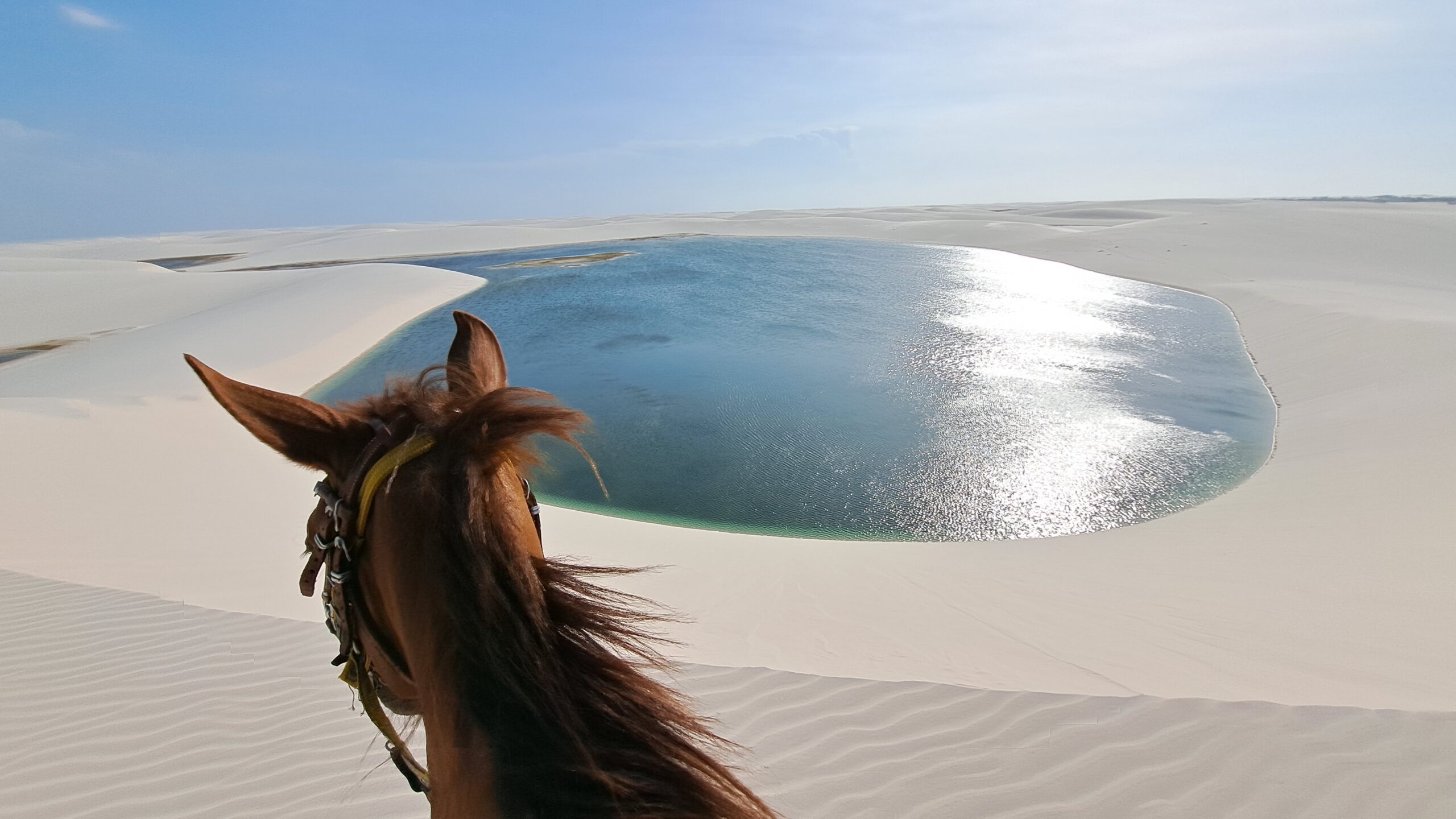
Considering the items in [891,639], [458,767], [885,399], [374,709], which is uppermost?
[458,767]

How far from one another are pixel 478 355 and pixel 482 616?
0.64m

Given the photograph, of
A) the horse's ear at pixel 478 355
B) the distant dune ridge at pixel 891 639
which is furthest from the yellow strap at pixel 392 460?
the distant dune ridge at pixel 891 639

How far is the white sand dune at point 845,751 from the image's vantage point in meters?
2.57

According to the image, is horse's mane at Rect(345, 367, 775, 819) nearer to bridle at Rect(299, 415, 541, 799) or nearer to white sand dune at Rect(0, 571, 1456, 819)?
bridle at Rect(299, 415, 541, 799)

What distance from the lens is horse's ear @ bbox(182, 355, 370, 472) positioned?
1.03m

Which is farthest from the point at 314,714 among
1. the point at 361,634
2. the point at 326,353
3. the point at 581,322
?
the point at 581,322

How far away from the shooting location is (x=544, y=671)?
0.91 m

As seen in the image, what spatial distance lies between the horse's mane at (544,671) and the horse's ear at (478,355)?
0.85ft

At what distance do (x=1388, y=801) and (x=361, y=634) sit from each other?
329cm

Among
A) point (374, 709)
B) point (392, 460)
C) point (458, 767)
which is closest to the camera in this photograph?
point (458, 767)

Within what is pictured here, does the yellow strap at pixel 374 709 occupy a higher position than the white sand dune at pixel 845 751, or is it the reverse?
the yellow strap at pixel 374 709

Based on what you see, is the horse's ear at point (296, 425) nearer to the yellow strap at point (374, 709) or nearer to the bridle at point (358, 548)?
the bridle at point (358, 548)

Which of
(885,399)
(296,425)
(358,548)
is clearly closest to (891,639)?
(358,548)

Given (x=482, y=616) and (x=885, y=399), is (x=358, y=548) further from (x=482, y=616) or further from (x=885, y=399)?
(x=885, y=399)
